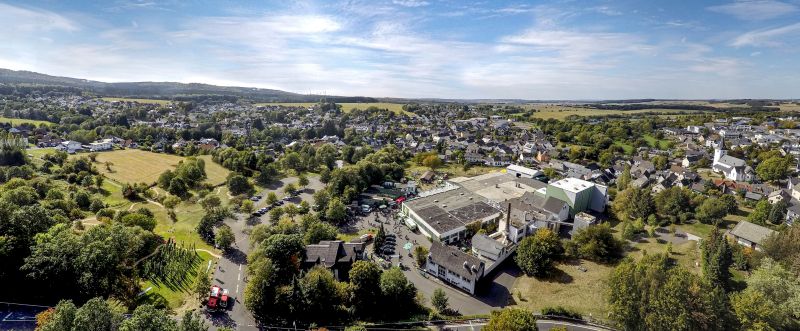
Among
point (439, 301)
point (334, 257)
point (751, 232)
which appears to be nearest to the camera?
point (439, 301)

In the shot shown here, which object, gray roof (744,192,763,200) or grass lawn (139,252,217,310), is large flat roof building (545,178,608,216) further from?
grass lawn (139,252,217,310)

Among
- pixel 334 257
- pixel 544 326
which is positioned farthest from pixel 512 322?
pixel 334 257

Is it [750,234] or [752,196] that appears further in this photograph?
[752,196]

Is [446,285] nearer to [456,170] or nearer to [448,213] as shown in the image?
[448,213]

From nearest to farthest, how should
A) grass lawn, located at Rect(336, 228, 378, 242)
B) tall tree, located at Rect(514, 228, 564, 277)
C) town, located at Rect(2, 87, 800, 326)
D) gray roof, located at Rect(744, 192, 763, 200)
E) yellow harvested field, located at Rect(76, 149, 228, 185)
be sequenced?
town, located at Rect(2, 87, 800, 326) → tall tree, located at Rect(514, 228, 564, 277) → grass lawn, located at Rect(336, 228, 378, 242) → gray roof, located at Rect(744, 192, 763, 200) → yellow harvested field, located at Rect(76, 149, 228, 185)

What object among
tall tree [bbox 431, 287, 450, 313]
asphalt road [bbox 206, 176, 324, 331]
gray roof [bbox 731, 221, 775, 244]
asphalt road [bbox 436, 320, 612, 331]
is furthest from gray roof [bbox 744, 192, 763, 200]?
asphalt road [bbox 206, 176, 324, 331]

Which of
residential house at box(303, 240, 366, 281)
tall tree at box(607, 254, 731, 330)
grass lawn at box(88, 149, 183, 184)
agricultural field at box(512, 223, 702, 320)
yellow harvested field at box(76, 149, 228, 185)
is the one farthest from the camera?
yellow harvested field at box(76, 149, 228, 185)
